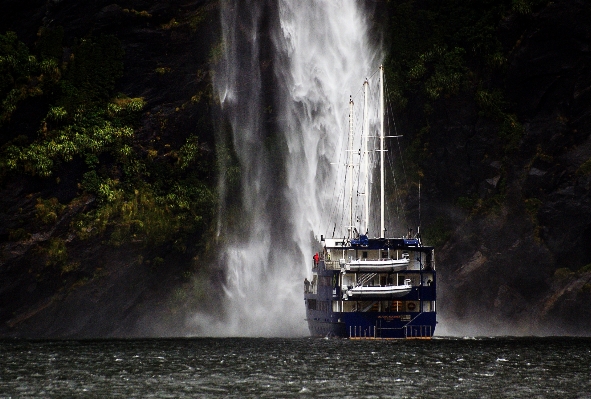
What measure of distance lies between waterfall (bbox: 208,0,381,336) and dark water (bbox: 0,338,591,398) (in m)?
19.5

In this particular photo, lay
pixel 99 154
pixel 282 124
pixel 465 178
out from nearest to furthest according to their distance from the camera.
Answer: pixel 99 154 → pixel 465 178 → pixel 282 124

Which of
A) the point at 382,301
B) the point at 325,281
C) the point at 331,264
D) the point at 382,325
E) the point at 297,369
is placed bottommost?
the point at 297,369

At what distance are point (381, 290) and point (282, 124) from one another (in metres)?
26.3

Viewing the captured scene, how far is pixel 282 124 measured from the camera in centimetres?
8575

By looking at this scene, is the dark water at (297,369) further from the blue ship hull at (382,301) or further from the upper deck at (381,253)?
the upper deck at (381,253)

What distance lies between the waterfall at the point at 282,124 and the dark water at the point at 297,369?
19546 mm

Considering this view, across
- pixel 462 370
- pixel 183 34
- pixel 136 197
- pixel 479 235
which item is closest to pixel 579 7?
pixel 479 235

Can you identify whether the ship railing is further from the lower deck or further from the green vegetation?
the green vegetation

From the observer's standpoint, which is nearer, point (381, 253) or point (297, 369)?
point (297, 369)

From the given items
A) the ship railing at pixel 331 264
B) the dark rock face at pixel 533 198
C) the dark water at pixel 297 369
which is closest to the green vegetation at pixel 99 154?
the dark water at pixel 297 369

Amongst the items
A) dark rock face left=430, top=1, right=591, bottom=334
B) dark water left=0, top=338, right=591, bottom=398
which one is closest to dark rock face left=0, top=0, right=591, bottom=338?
dark rock face left=430, top=1, right=591, bottom=334

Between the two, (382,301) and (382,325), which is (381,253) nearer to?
(382,301)

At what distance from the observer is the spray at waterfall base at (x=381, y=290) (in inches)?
2498

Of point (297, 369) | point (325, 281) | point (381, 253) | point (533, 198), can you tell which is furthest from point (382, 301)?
point (533, 198)
